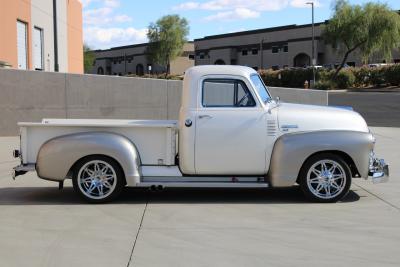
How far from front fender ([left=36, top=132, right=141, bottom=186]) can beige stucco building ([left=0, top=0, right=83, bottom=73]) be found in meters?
16.1

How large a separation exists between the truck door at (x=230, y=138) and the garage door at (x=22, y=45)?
20052 millimetres

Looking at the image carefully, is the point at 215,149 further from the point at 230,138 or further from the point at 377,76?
the point at 377,76

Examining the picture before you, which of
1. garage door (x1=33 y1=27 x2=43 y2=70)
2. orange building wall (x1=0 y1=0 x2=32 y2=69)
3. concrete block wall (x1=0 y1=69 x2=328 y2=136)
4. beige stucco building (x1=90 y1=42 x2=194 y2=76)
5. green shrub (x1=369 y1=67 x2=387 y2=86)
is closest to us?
concrete block wall (x1=0 y1=69 x2=328 y2=136)

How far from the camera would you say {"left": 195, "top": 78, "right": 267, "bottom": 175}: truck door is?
768 cm

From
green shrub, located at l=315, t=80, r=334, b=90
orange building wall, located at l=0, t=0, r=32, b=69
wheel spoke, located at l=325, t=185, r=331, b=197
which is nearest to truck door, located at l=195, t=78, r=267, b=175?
wheel spoke, located at l=325, t=185, r=331, b=197

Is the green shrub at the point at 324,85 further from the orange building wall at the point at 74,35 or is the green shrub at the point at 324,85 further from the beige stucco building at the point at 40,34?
the beige stucco building at the point at 40,34

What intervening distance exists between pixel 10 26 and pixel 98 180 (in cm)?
1850

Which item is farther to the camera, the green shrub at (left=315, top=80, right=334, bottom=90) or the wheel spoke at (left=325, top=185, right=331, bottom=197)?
the green shrub at (left=315, top=80, right=334, bottom=90)

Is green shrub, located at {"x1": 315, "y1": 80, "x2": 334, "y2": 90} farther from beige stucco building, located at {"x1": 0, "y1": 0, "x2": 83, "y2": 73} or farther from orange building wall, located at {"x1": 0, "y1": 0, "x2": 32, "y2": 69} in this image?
orange building wall, located at {"x1": 0, "y1": 0, "x2": 32, "y2": 69}

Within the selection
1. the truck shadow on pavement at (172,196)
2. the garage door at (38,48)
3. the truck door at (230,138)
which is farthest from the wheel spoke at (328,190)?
the garage door at (38,48)
